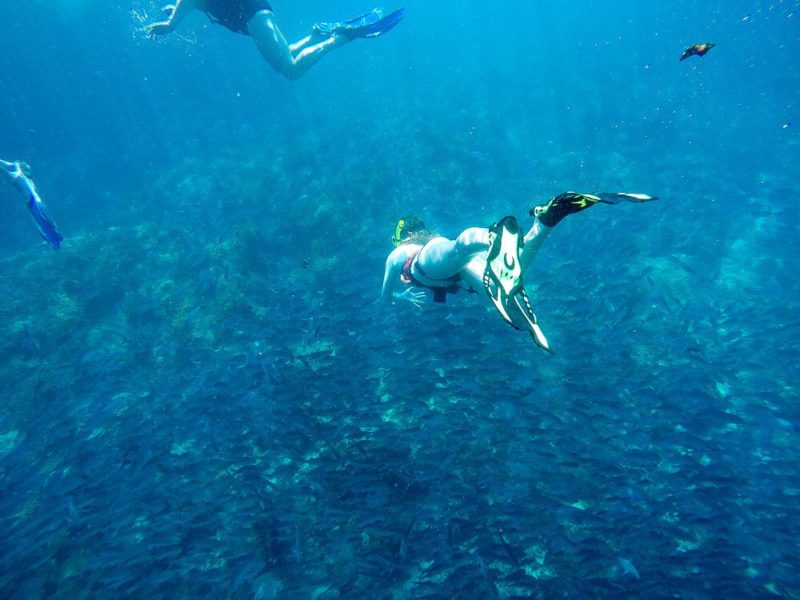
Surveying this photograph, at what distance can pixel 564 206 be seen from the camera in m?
3.01

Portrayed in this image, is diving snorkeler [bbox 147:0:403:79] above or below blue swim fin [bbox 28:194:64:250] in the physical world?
above

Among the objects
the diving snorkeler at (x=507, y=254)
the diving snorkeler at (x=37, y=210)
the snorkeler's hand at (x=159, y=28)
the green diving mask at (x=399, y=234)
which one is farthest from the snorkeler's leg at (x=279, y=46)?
the diving snorkeler at (x=507, y=254)

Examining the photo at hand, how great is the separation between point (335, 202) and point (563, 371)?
33.8ft

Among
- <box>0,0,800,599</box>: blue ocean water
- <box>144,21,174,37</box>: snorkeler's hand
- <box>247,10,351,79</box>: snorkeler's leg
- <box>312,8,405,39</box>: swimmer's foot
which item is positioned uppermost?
<box>312,8,405,39</box>: swimmer's foot

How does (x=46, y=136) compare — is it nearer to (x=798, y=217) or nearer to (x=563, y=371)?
(x=563, y=371)

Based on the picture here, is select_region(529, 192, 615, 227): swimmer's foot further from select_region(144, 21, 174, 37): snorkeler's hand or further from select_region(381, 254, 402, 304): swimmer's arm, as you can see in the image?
select_region(144, 21, 174, 37): snorkeler's hand

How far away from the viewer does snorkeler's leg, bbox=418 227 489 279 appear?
3.40 meters

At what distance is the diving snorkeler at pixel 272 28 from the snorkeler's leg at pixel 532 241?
251 inches

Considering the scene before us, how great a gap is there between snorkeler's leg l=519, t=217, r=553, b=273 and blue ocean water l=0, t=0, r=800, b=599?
3.12m

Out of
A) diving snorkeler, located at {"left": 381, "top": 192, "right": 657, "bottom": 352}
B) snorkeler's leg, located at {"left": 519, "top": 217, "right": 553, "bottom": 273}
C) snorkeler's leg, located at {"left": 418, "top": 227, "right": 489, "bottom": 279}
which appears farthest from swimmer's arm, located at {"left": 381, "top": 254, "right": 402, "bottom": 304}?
snorkeler's leg, located at {"left": 519, "top": 217, "right": 553, "bottom": 273}

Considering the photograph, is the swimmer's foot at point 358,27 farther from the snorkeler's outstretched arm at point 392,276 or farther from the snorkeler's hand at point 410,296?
the snorkeler's hand at point 410,296

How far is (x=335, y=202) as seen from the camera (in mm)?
14414

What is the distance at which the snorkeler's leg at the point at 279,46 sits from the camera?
6.85 m

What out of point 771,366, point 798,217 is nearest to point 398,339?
point 771,366
